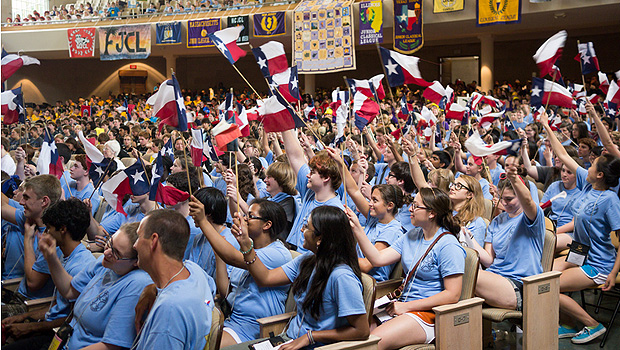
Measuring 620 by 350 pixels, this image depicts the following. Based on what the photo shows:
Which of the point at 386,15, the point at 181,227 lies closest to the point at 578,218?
the point at 181,227

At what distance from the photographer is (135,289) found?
9.11 ft

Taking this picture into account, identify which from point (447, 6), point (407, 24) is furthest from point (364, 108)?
point (447, 6)

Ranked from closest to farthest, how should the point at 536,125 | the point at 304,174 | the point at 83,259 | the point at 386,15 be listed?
1. the point at 83,259
2. the point at 304,174
3. the point at 536,125
4. the point at 386,15

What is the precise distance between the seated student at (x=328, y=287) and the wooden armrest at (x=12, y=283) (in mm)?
1878

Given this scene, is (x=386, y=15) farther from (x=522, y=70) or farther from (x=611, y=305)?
(x=611, y=305)

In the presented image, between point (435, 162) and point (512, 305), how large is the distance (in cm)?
329

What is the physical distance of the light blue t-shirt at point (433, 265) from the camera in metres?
3.54

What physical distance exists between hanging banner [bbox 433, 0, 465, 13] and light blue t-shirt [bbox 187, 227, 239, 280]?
1473 centimetres

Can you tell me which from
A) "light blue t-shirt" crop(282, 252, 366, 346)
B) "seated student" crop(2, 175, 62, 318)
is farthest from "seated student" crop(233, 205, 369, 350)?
"seated student" crop(2, 175, 62, 318)

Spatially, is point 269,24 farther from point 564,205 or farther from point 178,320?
point 178,320

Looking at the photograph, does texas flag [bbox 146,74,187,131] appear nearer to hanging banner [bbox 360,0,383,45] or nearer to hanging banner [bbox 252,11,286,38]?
hanging banner [bbox 360,0,383,45]

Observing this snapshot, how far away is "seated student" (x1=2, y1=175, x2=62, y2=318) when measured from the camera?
146 inches

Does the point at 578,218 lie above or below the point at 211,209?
below

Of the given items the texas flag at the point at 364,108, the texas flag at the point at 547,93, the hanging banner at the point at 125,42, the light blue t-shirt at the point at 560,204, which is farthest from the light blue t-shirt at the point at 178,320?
the hanging banner at the point at 125,42
